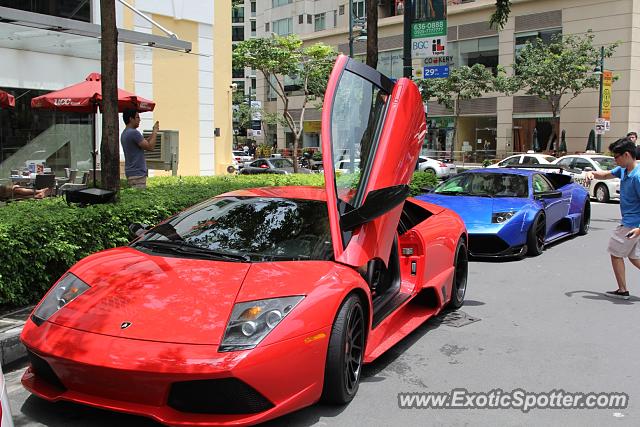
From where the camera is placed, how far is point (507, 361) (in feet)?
16.1

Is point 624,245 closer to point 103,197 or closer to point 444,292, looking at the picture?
point 444,292

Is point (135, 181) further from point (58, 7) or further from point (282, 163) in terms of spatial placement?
point (282, 163)

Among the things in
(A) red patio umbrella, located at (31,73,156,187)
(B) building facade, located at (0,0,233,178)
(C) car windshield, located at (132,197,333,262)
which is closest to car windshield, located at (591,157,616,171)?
(B) building facade, located at (0,0,233,178)

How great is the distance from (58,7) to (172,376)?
47.2 feet

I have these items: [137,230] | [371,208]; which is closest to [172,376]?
[371,208]

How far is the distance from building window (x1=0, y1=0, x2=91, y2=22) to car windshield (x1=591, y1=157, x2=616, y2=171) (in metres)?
17.1

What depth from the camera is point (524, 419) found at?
3.86m

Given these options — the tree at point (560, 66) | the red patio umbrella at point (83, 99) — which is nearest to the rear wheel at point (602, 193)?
the tree at point (560, 66)

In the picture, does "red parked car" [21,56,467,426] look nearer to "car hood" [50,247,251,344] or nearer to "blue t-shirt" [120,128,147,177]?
"car hood" [50,247,251,344]

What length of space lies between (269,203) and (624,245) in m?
4.29

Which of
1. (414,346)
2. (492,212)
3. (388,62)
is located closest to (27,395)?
(414,346)

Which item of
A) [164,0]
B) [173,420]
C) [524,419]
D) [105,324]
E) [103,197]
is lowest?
[524,419]

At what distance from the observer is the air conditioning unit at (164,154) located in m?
16.4

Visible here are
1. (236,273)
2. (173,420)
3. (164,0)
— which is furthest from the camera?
(164,0)
